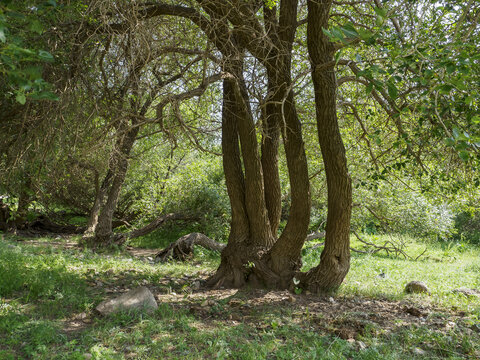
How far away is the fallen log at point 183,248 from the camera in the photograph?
9.42 m

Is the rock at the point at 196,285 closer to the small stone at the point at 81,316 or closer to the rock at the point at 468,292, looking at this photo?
the small stone at the point at 81,316

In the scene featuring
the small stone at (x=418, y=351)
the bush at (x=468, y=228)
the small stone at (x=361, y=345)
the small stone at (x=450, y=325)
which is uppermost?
the bush at (x=468, y=228)

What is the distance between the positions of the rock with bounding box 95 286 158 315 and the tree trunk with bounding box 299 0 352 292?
7.61 feet

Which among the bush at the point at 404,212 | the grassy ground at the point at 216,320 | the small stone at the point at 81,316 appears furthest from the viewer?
the bush at the point at 404,212

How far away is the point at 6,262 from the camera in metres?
6.18

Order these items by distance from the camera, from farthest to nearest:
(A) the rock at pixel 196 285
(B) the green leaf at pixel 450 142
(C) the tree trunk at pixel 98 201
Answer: (C) the tree trunk at pixel 98 201
(A) the rock at pixel 196 285
(B) the green leaf at pixel 450 142

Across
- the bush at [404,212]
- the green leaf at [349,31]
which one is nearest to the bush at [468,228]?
the bush at [404,212]

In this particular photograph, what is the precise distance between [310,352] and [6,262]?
4985 millimetres

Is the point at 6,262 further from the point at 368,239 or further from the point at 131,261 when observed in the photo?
the point at 368,239

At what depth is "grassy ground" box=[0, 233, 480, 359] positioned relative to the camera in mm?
3709

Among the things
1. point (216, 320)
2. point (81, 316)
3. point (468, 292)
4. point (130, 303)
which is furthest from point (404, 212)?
point (81, 316)

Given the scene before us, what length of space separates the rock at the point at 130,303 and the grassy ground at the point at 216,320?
124 millimetres

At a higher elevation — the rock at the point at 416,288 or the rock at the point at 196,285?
the rock at the point at 416,288

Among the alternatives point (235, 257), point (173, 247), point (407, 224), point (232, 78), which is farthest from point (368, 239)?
point (232, 78)
